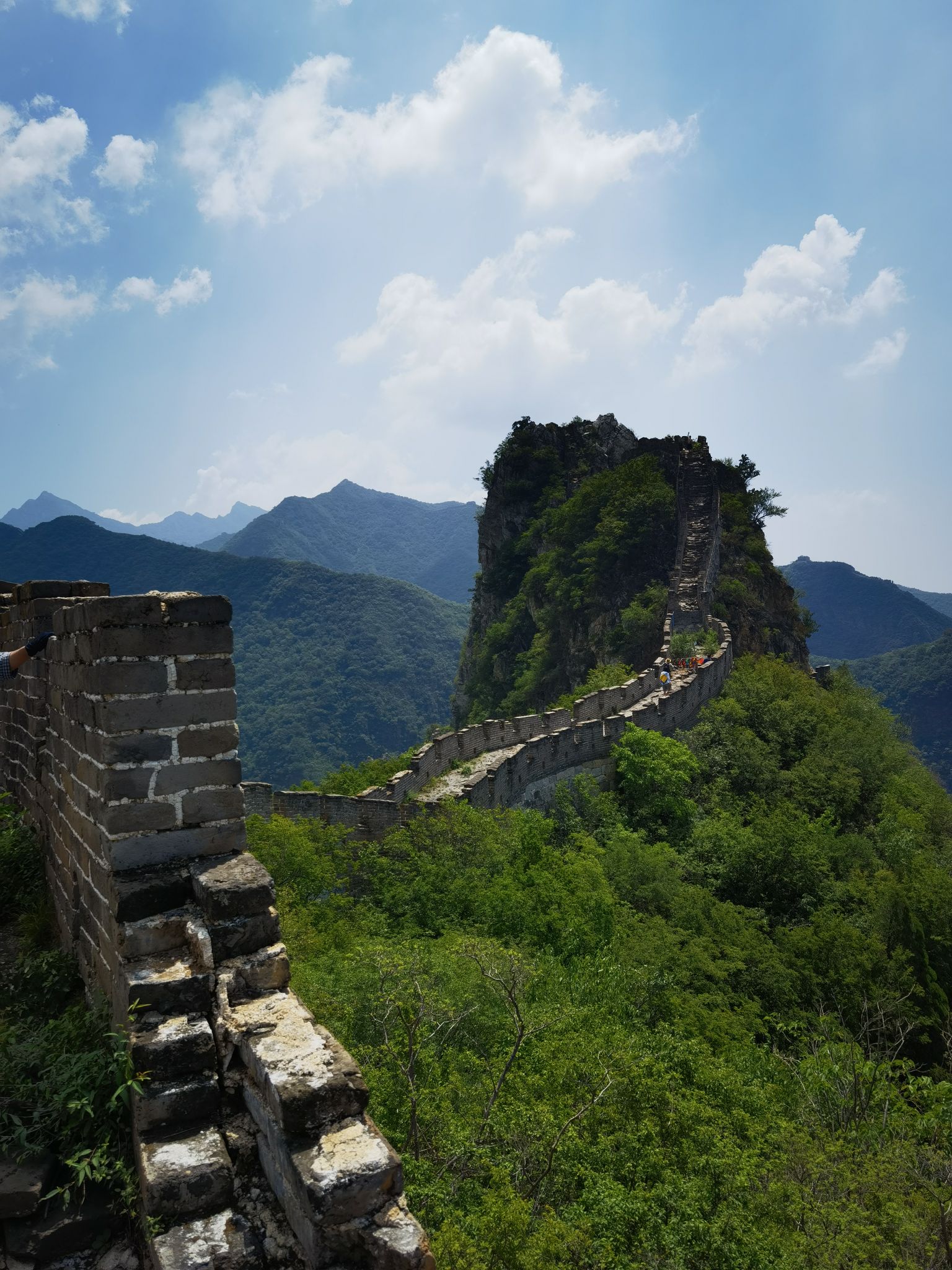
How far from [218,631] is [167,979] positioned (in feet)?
5.17

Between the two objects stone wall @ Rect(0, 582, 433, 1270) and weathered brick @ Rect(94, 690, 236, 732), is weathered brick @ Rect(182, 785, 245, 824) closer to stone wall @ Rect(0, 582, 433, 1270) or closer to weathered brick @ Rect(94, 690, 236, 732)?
stone wall @ Rect(0, 582, 433, 1270)

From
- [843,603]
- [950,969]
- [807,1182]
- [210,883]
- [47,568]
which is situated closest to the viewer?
[210,883]

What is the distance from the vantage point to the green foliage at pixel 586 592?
3456cm

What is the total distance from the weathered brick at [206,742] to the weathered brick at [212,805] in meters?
0.19

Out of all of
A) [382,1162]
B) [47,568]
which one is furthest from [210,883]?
[47,568]

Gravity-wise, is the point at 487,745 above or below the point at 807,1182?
above

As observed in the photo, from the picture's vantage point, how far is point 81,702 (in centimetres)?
403

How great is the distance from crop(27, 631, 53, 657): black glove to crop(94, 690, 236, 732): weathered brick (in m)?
1.41

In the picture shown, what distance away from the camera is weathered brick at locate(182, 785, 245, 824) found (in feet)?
12.4

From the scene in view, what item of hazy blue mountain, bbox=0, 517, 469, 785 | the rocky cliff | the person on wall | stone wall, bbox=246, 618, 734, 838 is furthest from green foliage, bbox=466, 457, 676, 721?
hazy blue mountain, bbox=0, 517, 469, 785

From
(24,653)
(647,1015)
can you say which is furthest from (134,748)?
(647,1015)

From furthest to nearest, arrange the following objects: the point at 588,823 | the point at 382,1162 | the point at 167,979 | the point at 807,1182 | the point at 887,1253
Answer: the point at 588,823, the point at 807,1182, the point at 887,1253, the point at 167,979, the point at 382,1162

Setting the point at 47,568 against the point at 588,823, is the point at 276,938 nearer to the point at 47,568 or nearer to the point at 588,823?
the point at 588,823

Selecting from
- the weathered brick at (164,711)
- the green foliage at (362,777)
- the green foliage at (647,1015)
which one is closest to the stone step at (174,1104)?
the weathered brick at (164,711)
